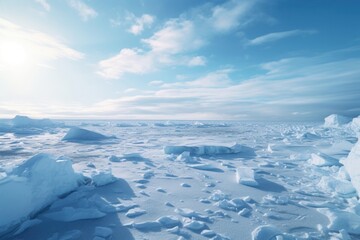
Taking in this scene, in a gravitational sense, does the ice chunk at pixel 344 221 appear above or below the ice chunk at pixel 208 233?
above

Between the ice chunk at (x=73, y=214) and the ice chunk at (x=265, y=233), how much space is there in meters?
2.17

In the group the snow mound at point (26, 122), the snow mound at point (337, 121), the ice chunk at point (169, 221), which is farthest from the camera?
the snow mound at point (337, 121)

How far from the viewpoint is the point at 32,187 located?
10.4 ft

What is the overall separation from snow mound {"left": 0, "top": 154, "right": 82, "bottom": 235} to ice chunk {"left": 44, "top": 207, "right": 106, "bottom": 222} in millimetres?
307

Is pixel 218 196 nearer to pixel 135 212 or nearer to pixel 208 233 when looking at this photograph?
pixel 208 233

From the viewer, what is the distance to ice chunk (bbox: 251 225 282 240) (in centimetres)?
262

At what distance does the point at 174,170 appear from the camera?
5.81 metres

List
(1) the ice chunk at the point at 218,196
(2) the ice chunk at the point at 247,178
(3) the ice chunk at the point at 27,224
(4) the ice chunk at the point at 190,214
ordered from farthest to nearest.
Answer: (2) the ice chunk at the point at 247,178
(1) the ice chunk at the point at 218,196
(4) the ice chunk at the point at 190,214
(3) the ice chunk at the point at 27,224

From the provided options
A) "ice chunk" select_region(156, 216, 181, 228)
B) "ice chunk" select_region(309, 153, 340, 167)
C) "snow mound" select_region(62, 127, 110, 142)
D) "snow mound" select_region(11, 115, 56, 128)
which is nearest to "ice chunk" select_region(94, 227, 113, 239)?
"ice chunk" select_region(156, 216, 181, 228)

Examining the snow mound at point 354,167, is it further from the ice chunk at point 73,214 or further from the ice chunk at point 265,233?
the ice chunk at point 73,214

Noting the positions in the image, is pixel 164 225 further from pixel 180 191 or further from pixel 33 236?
pixel 33 236

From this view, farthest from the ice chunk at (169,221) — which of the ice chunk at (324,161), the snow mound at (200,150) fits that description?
the snow mound at (200,150)

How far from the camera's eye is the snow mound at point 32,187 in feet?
9.04

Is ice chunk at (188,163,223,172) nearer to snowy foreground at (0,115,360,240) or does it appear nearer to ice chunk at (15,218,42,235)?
snowy foreground at (0,115,360,240)
